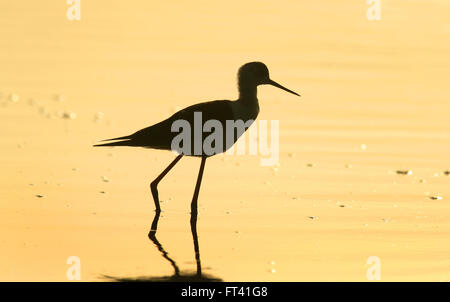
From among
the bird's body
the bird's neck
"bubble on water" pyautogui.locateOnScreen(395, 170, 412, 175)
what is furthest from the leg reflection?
"bubble on water" pyautogui.locateOnScreen(395, 170, 412, 175)

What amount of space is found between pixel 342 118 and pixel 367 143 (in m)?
1.34

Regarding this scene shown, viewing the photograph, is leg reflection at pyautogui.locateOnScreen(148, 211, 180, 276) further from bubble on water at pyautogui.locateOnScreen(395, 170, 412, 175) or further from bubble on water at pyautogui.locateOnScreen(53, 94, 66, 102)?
bubble on water at pyautogui.locateOnScreen(53, 94, 66, 102)

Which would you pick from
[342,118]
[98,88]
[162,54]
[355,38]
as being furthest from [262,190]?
[355,38]

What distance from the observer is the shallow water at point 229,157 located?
9.80 meters

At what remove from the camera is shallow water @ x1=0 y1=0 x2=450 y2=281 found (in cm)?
980

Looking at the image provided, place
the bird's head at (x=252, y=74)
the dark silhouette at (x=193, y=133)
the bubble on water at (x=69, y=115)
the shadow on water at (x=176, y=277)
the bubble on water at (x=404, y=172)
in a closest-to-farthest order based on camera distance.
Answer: the shadow on water at (x=176, y=277) < the dark silhouette at (x=193, y=133) < the bird's head at (x=252, y=74) < the bubble on water at (x=404, y=172) < the bubble on water at (x=69, y=115)

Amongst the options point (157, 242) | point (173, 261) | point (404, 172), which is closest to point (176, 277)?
point (173, 261)

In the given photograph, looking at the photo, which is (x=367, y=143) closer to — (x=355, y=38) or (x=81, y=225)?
(x=81, y=225)

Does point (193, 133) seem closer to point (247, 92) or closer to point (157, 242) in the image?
point (247, 92)

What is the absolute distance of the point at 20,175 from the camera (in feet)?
40.7

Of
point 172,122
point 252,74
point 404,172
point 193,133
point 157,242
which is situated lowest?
point 157,242

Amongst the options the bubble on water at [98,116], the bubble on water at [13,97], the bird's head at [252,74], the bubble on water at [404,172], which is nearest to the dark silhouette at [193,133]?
the bird's head at [252,74]

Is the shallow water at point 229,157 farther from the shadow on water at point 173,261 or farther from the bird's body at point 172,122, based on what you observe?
the bird's body at point 172,122

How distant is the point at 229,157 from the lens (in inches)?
548
